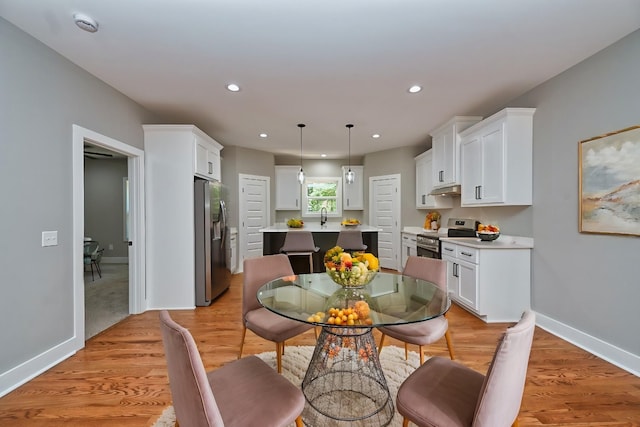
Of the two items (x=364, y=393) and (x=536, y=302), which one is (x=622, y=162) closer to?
(x=536, y=302)

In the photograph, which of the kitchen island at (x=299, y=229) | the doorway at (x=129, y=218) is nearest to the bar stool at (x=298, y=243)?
the kitchen island at (x=299, y=229)

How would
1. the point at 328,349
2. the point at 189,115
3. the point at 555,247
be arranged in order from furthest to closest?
the point at 189,115 → the point at 555,247 → the point at 328,349

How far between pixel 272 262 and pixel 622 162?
3.01m

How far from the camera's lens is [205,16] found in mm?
1895

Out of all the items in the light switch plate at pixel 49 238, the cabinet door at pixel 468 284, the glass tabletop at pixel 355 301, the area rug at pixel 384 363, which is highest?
the light switch plate at pixel 49 238

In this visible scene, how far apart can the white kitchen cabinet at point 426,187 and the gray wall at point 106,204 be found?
6728 millimetres

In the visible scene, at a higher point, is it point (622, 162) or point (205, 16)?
point (205, 16)

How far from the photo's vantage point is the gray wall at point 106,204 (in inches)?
261

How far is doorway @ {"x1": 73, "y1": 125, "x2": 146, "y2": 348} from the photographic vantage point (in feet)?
8.28

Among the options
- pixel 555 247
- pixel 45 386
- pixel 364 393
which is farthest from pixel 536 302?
pixel 45 386

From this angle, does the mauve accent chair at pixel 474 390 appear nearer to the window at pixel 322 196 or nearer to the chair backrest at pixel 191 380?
the chair backrest at pixel 191 380

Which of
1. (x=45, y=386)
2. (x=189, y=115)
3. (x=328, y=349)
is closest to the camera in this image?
(x=328, y=349)

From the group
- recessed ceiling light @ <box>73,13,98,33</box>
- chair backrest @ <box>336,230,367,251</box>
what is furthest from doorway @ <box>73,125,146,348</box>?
chair backrest @ <box>336,230,367,251</box>

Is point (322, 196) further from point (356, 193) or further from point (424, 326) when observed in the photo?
point (424, 326)
